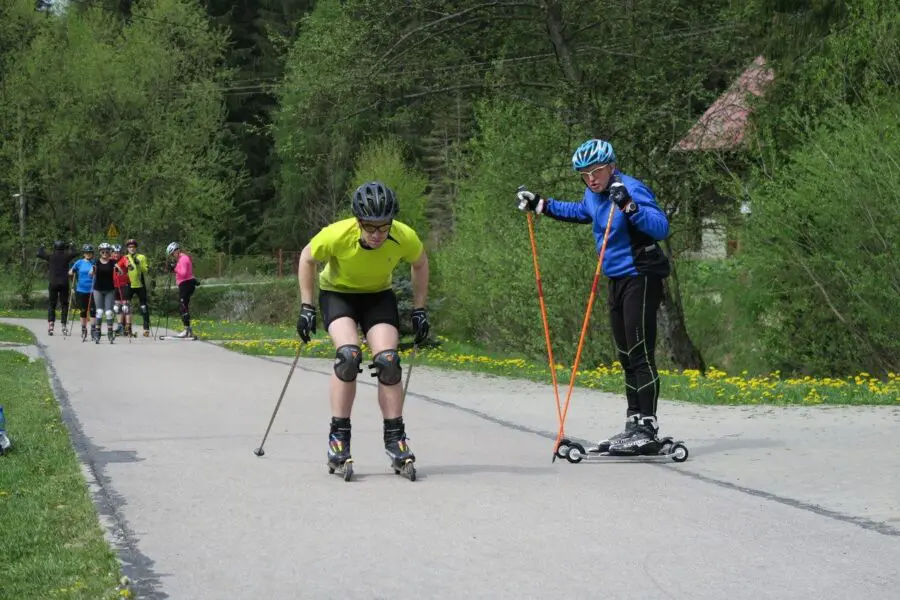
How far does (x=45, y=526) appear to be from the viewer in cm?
682

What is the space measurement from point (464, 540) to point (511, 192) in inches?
680

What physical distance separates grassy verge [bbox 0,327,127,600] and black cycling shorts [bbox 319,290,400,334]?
1731 mm

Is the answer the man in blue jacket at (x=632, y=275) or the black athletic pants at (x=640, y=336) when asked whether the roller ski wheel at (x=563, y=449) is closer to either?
the man in blue jacket at (x=632, y=275)

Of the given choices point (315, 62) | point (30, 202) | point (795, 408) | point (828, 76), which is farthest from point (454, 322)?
point (30, 202)

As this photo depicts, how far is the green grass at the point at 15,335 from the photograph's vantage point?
2533 cm

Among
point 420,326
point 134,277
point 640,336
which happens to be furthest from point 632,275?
point 134,277

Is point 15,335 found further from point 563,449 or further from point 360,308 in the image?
point 563,449

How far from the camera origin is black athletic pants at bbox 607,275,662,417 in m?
9.28

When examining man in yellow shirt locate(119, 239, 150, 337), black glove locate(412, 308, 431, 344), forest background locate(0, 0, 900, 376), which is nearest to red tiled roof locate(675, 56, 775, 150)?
forest background locate(0, 0, 900, 376)

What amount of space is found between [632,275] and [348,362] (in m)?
1.95

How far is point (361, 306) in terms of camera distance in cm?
889

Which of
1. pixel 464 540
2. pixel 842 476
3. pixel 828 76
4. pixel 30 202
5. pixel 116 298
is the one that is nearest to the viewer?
pixel 464 540

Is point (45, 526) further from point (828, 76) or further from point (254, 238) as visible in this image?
point (254, 238)

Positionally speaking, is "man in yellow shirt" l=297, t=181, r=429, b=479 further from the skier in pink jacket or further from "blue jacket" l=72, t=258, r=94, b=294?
"blue jacket" l=72, t=258, r=94, b=294
